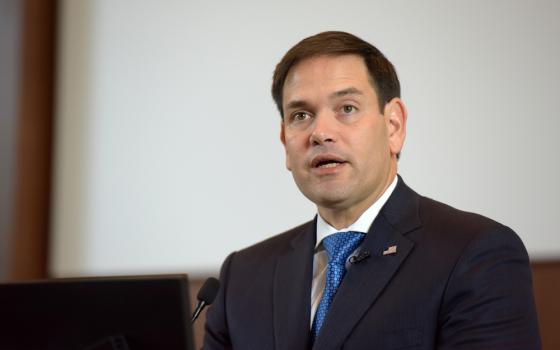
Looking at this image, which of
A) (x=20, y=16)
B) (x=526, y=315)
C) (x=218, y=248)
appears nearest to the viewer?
(x=526, y=315)

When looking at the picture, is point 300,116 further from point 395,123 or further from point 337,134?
point 395,123

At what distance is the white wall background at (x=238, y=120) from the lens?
2895 millimetres

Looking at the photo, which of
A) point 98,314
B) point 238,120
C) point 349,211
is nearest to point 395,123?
point 349,211

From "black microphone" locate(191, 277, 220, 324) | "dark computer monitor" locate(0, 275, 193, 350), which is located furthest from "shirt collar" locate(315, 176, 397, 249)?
"dark computer monitor" locate(0, 275, 193, 350)

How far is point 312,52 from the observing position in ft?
7.01

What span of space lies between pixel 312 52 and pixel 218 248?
1.38m

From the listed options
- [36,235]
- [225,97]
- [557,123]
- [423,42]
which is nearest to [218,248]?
[225,97]

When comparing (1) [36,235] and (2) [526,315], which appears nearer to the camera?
(2) [526,315]

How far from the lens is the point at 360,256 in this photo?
6.31 ft

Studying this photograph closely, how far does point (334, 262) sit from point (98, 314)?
0.81m

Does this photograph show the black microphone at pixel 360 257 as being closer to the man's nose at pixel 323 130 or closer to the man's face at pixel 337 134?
the man's face at pixel 337 134

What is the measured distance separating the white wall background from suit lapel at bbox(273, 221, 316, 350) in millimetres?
923

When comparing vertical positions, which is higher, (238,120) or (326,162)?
(238,120)

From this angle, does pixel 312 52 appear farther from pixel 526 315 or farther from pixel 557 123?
pixel 557 123
